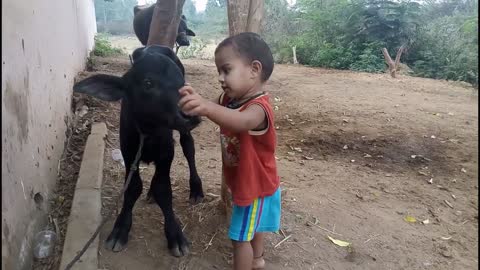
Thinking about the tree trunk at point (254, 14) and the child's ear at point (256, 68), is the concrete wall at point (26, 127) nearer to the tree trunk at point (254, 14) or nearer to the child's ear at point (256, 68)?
the child's ear at point (256, 68)

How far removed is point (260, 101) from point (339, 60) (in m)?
11.2

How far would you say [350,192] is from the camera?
3670mm

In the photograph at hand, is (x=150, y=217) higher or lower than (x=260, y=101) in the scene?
lower

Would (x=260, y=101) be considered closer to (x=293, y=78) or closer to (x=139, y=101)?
(x=139, y=101)

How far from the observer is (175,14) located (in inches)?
130

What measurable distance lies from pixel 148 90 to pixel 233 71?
19.1 inches

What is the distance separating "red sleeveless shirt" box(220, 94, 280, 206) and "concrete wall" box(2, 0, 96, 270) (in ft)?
3.56

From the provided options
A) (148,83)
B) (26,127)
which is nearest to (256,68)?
(148,83)

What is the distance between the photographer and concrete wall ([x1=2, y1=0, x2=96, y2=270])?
2.12 meters

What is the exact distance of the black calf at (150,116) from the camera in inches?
83.2

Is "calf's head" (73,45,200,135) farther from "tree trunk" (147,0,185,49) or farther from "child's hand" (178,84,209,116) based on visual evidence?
"tree trunk" (147,0,185,49)

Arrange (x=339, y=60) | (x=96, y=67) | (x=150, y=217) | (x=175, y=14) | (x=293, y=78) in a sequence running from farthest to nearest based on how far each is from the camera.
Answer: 1. (x=339, y=60)
2. (x=293, y=78)
3. (x=96, y=67)
4. (x=175, y=14)
5. (x=150, y=217)

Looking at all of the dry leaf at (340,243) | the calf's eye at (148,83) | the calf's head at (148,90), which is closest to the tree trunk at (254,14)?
the calf's head at (148,90)

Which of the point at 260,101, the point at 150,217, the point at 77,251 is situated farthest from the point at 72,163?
the point at 260,101
